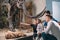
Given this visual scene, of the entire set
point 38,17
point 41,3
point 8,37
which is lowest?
point 8,37

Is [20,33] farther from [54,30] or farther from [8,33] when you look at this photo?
[54,30]

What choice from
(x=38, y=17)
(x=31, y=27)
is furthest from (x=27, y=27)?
(x=38, y=17)

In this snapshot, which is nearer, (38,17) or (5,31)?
(5,31)

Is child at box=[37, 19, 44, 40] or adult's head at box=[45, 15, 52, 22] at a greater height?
adult's head at box=[45, 15, 52, 22]

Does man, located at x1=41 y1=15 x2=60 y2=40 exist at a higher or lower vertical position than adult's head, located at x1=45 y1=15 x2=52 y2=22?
lower

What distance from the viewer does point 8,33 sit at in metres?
1.54

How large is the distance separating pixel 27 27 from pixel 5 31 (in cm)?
25

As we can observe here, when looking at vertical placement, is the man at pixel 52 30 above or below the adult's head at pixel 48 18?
below

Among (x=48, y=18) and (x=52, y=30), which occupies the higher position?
(x=48, y=18)

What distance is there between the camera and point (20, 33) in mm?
1579

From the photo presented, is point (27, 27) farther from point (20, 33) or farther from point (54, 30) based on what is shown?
point (54, 30)

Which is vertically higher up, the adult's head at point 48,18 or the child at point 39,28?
the adult's head at point 48,18

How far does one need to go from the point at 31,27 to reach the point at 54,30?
0.27 metres

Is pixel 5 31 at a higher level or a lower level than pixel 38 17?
lower
